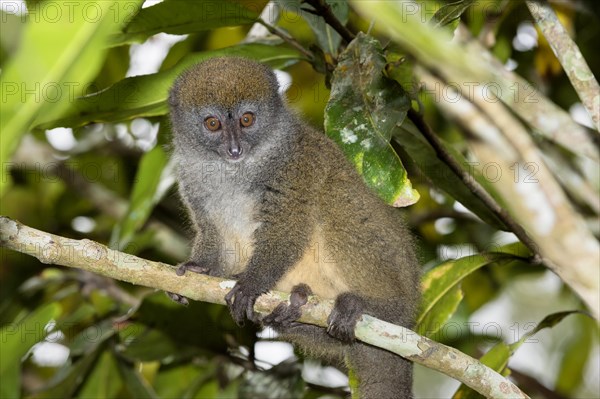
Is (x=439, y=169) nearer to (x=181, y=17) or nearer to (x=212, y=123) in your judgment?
(x=212, y=123)

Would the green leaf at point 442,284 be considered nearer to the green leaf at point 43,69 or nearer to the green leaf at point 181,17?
the green leaf at point 181,17

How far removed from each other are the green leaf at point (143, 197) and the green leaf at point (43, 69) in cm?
330

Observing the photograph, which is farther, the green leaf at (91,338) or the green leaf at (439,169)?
the green leaf at (91,338)

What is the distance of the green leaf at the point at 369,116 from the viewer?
133 inches

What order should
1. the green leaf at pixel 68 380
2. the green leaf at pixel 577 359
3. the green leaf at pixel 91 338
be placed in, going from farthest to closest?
the green leaf at pixel 577 359, the green leaf at pixel 91 338, the green leaf at pixel 68 380

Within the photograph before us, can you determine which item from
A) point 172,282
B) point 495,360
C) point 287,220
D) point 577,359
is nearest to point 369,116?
point 287,220

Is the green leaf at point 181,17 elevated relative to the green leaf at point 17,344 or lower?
elevated

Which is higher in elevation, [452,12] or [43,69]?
[43,69]

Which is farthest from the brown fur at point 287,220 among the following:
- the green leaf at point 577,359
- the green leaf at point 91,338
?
the green leaf at point 577,359

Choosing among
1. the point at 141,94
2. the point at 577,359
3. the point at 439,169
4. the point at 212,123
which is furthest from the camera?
the point at 577,359

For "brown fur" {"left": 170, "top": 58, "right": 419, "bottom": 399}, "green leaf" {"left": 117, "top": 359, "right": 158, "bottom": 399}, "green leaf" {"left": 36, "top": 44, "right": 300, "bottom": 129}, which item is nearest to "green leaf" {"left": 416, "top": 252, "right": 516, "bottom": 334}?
"brown fur" {"left": 170, "top": 58, "right": 419, "bottom": 399}

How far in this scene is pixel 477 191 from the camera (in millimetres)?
3783

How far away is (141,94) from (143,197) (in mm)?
780

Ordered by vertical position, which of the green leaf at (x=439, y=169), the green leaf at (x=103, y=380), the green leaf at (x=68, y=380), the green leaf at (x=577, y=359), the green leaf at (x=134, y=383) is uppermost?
the green leaf at (x=439, y=169)
